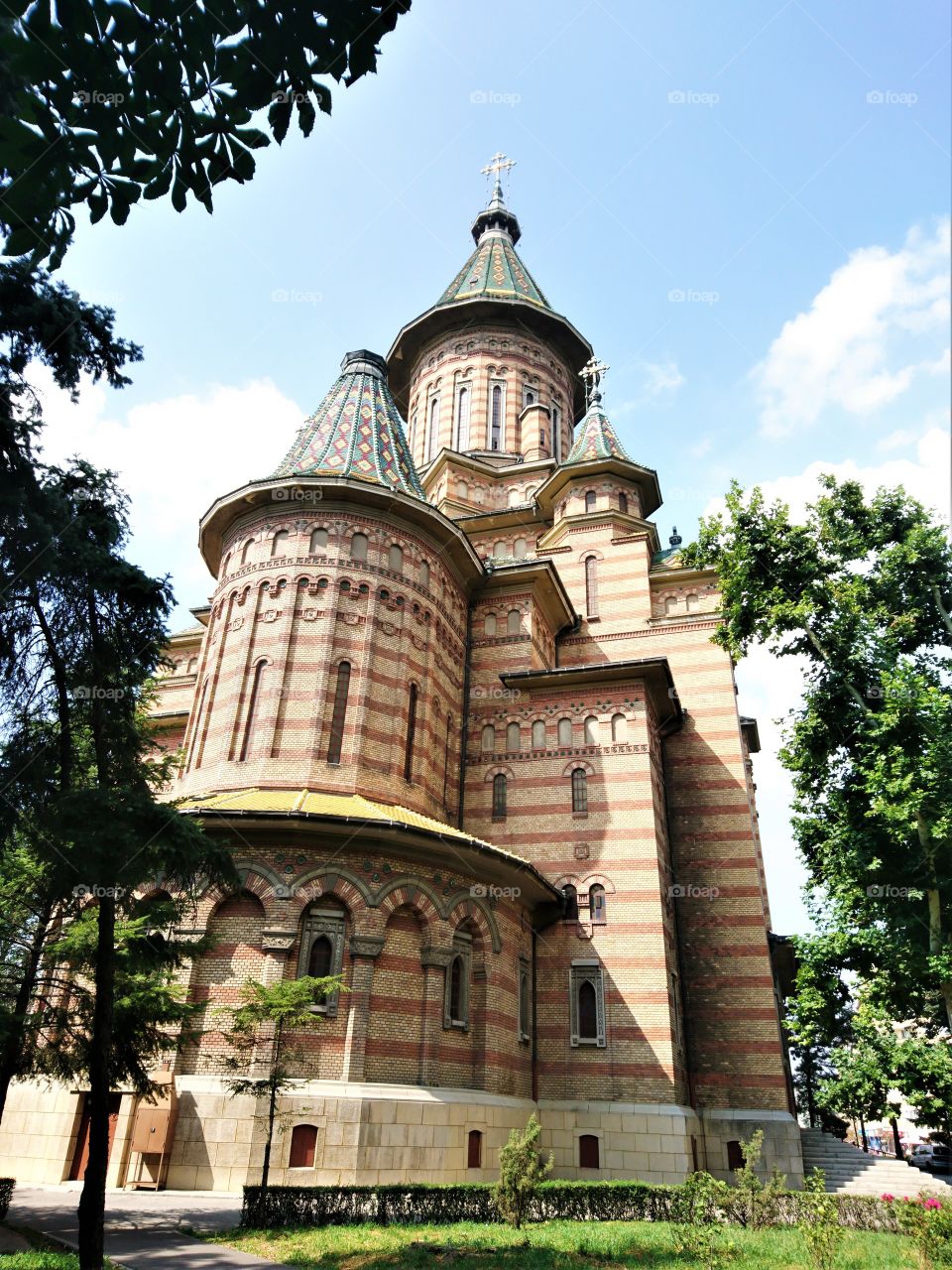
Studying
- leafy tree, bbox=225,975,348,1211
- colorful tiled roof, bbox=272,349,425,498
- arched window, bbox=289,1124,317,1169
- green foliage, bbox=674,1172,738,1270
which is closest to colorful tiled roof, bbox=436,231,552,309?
colorful tiled roof, bbox=272,349,425,498

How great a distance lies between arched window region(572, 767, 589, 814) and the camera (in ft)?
76.1

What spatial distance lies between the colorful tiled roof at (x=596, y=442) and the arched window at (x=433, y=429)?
692 cm

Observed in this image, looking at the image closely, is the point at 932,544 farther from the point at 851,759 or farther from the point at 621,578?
the point at 621,578

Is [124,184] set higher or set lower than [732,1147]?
higher

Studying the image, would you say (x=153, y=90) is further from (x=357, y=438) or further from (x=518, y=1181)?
(x=357, y=438)

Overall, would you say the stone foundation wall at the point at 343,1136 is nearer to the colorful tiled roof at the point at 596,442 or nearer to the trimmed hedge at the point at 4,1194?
the trimmed hedge at the point at 4,1194

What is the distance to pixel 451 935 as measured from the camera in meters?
18.4

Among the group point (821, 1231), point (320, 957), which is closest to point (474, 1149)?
point (320, 957)

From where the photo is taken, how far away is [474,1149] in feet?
57.3

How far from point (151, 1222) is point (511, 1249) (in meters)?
5.25

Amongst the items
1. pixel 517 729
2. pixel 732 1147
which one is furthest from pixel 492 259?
pixel 732 1147

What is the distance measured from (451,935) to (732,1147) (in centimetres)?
975

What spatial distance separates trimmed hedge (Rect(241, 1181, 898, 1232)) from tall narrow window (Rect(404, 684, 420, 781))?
31.1ft

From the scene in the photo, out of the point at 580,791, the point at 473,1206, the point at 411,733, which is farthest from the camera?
the point at 580,791
